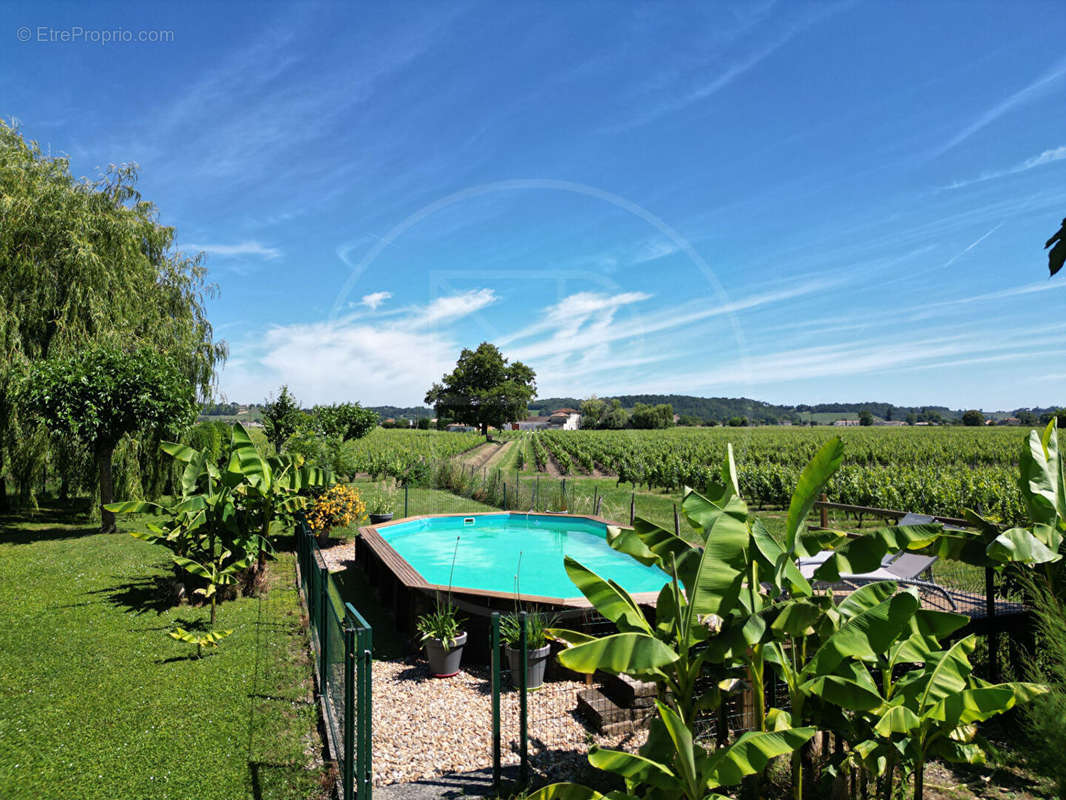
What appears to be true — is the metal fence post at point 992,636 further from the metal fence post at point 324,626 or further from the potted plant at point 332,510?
the potted plant at point 332,510

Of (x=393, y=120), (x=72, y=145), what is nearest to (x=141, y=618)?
(x=393, y=120)

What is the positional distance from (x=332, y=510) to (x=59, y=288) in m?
7.94

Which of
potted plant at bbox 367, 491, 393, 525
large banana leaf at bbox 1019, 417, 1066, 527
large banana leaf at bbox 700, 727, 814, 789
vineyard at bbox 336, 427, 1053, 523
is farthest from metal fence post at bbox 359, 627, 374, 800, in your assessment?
potted plant at bbox 367, 491, 393, 525

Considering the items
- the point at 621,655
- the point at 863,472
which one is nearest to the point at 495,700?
the point at 621,655

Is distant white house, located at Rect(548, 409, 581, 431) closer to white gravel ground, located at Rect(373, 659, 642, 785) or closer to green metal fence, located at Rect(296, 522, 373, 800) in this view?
white gravel ground, located at Rect(373, 659, 642, 785)

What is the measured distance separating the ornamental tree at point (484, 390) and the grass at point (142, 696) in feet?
111

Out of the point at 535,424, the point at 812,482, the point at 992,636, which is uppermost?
the point at 535,424

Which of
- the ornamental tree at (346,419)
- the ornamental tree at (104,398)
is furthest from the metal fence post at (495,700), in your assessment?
the ornamental tree at (346,419)

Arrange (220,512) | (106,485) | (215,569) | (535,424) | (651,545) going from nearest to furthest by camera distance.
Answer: (651,545), (215,569), (220,512), (106,485), (535,424)

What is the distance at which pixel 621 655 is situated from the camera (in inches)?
101

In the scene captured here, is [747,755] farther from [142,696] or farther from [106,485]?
[106,485]

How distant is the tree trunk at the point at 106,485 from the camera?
11609mm

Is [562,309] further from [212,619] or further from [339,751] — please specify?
[339,751]

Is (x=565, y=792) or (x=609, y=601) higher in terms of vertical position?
(x=609, y=601)
